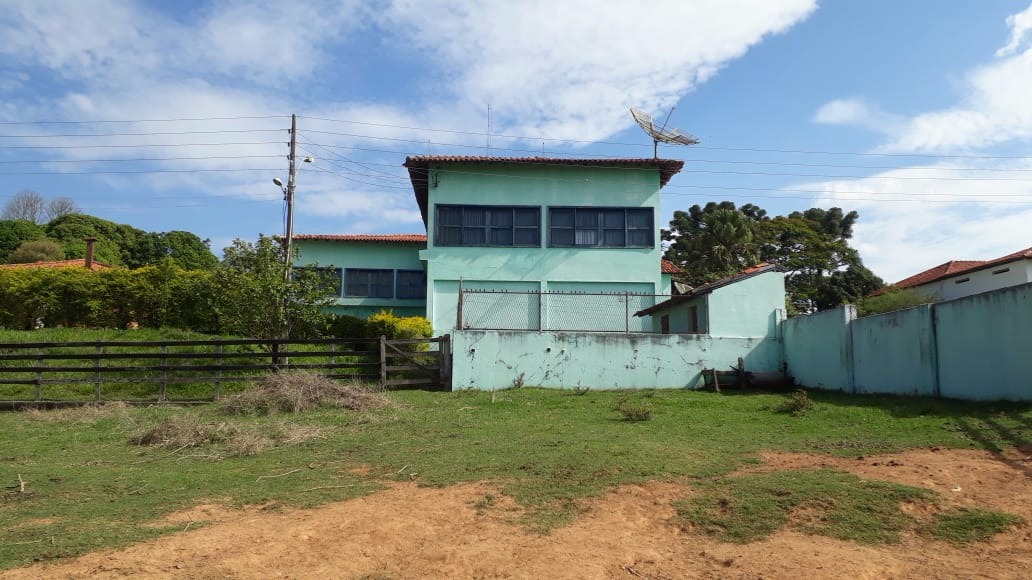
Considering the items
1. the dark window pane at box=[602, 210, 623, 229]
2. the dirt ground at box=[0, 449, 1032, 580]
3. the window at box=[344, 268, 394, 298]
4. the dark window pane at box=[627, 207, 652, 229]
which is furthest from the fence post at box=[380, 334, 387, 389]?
the dark window pane at box=[627, 207, 652, 229]

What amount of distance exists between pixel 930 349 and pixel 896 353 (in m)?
1.01

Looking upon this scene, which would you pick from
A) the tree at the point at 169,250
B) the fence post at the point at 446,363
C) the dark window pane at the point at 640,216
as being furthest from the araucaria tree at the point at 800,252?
the tree at the point at 169,250

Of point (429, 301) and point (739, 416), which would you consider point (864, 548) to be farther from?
point (429, 301)

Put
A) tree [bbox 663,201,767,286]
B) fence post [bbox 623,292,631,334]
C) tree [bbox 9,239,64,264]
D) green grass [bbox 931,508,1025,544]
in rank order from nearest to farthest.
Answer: green grass [bbox 931,508,1025,544], fence post [bbox 623,292,631,334], tree [bbox 663,201,767,286], tree [bbox 9,239,64,264]

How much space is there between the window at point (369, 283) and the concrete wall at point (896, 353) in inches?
768

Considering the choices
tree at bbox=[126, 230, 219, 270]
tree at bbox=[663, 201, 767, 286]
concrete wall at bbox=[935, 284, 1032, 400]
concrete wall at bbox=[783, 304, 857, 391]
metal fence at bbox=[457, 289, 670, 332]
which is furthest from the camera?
tree at bbox=[126, 230, 219, 270]

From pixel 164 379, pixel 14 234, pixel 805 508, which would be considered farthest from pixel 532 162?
pixel 14 234

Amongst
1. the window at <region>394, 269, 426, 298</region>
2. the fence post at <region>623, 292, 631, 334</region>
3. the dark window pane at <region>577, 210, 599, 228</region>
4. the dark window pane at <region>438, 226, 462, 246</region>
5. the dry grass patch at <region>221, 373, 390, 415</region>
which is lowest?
the dry grass patch at <region>221, 373, 390, 415</region>

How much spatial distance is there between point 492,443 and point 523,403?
5118 mm

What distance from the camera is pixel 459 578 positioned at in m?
5.14

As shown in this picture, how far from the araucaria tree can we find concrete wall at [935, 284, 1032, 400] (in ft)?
78.8

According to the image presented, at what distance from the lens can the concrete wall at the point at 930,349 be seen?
11.3 metres

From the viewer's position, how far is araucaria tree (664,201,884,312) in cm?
3734

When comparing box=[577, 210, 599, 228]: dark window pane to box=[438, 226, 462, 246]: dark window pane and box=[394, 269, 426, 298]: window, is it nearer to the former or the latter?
box=[438, 226, 462, 246]: dark window pane
